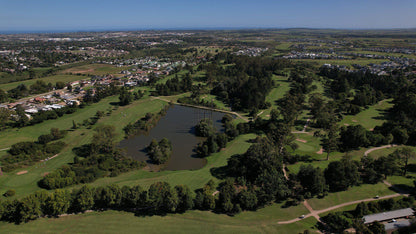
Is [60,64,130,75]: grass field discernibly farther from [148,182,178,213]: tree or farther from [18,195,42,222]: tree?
[148,182,178,213]: tree

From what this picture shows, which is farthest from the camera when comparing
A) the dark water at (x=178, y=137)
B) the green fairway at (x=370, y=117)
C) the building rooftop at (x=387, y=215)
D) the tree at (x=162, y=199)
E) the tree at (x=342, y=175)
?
the green fairway at (x=370, y=117)

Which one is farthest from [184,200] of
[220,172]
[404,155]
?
[404,155]

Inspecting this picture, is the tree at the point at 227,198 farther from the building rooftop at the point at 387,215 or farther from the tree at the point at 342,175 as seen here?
the building rooftop at the point at 387,215

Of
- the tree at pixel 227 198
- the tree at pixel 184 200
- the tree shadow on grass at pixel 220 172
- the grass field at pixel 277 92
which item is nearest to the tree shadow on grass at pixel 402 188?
the tree at pixel 227 198

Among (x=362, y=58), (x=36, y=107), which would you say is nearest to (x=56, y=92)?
(x=36, y=107)

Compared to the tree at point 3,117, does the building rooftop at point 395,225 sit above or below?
below
